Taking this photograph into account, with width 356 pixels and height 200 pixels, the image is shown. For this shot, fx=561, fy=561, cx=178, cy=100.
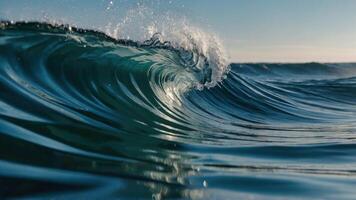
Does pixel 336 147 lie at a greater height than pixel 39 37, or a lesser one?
lesser

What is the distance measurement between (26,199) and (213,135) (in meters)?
2.92

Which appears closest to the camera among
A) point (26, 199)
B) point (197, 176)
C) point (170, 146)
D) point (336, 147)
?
point (26, 199)

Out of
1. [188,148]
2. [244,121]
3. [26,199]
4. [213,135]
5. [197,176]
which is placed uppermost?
[244,121]

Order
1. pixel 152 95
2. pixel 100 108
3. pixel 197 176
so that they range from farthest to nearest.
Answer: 1. pixel 152 95
2. pixel 100 108
3. pixel 197 176

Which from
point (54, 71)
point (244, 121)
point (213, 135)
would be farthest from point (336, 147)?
point (54, 71)

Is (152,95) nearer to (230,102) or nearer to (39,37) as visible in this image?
(39,37)

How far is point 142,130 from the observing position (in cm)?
452

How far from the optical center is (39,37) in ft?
22.2

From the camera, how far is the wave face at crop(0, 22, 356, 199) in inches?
106

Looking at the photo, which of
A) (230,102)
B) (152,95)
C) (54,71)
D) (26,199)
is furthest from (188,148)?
(230,102)

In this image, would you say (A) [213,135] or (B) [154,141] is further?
(A) [213,135]

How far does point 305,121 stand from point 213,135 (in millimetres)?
2638

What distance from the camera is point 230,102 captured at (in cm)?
878

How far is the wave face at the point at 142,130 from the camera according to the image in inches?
106
